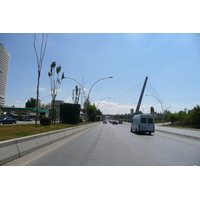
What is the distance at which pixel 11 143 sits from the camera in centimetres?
818

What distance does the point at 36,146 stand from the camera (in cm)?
1078

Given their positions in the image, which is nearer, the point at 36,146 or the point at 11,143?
the point at 11,143

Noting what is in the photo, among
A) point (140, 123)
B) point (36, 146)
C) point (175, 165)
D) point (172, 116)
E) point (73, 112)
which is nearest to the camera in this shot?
point (175, 165)

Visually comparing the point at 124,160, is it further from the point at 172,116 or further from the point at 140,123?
the point at 172,116

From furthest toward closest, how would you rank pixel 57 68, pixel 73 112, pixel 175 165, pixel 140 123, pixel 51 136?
1. pixel 73 112
2. pixel 57 68
3. pixel 140 123
4. pixel 51 136
5. pixel 175 165

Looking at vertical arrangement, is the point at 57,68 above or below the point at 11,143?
above

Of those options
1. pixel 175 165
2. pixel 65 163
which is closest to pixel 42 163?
pixel 65 163

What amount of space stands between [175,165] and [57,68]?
21.4 m
